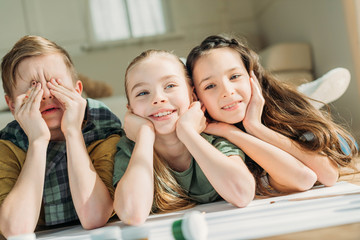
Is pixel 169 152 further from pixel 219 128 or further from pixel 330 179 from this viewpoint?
pixel 330 179

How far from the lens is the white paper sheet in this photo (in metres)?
0.70

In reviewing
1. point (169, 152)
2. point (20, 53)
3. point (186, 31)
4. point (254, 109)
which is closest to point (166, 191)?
point (169, 152)

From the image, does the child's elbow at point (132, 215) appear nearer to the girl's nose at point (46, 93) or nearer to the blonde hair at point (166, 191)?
the blonde hair at point (166, 191)

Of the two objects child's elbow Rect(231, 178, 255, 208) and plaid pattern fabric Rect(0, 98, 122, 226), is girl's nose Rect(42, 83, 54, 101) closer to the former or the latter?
plaid pattern fabric Rect(0, 98, 122, 226)

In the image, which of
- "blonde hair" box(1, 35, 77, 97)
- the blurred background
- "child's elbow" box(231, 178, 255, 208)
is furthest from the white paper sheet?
the blurred background

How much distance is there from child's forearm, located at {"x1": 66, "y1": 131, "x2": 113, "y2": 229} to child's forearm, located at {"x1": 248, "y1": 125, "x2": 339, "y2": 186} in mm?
436

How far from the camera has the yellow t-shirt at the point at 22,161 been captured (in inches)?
38.2

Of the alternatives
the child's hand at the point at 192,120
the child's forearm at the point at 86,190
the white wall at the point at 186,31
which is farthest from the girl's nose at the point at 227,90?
the white wall at the point at 186,31

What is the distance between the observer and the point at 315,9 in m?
2.56

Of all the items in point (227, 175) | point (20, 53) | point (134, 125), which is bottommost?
point (227, 175)

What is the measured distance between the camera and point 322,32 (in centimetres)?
252

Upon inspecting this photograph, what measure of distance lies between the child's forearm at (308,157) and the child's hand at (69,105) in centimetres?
47

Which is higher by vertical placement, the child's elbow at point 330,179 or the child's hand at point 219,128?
the child's hand at point 219,128

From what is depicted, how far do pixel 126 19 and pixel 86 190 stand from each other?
311 centimetres
